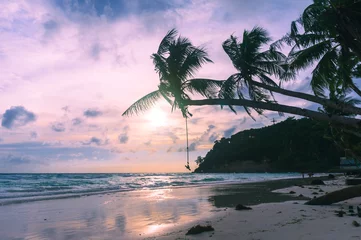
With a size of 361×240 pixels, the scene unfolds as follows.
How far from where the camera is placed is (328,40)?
10.6m

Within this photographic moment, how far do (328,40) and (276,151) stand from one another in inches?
3792

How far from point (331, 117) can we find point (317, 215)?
3661 millimetres

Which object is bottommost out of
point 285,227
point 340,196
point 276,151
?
point 285,227

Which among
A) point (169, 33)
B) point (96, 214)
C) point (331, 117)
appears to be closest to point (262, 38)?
point (169, 33)

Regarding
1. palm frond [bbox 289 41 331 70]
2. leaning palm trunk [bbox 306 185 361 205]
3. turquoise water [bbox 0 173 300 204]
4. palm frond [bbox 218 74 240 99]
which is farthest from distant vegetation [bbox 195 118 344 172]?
palm frond [bbox 218 74 240 99]

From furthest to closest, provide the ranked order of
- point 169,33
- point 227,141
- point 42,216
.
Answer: point 227,141
point 42,216
point 169,33

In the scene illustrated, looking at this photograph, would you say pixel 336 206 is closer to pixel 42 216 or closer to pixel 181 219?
pixel 181 219

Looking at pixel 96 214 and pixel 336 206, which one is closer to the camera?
pixel 336 206

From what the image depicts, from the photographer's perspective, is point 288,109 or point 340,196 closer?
point 288,109

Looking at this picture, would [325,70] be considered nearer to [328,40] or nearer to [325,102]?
[328,40]

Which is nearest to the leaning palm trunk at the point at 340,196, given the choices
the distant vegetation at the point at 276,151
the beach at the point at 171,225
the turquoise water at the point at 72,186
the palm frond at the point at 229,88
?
the beach at the point at 171,225

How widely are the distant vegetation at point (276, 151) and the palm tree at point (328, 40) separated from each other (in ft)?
221

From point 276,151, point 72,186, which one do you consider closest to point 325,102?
point 72,186

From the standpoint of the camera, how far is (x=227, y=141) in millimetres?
120500
